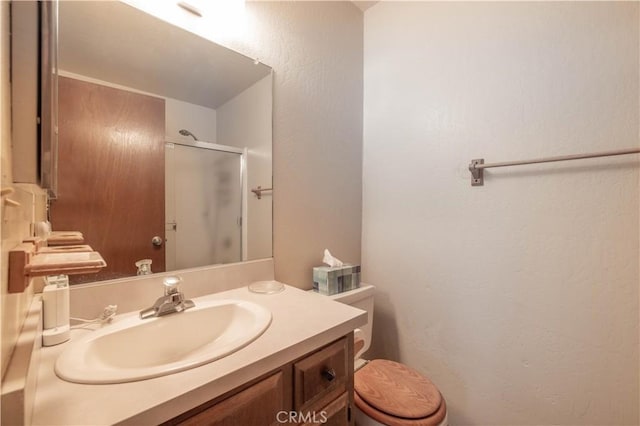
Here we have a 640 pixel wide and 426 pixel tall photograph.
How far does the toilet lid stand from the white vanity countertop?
45 cm

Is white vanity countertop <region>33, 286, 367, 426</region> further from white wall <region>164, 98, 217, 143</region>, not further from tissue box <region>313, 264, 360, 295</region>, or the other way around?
white wall <region>164, 98, 217, 143</region>

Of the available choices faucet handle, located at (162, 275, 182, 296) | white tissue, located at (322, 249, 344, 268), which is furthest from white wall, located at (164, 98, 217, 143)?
white tissue, located at (322, 249, 344, 268)

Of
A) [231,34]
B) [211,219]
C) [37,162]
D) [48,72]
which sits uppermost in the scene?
[231,34]

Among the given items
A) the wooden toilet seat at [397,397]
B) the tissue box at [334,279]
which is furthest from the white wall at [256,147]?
the wooden toilet seat at [397,397]

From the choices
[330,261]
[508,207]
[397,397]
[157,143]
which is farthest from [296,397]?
[508,207]

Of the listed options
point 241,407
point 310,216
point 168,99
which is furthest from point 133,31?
point 241,407

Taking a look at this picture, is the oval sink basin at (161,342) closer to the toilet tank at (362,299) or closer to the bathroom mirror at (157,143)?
the bathroom mirror at (157,143)

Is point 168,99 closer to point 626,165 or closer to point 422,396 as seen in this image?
point 422,396

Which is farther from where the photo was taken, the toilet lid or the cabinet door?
the toilet lid

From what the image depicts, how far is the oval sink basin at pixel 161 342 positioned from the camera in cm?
52

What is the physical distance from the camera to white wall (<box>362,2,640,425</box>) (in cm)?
91

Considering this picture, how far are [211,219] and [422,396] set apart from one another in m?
1.03

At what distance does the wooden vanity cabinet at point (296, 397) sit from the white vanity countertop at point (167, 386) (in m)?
0.03

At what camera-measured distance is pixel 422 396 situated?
39.3 inches
